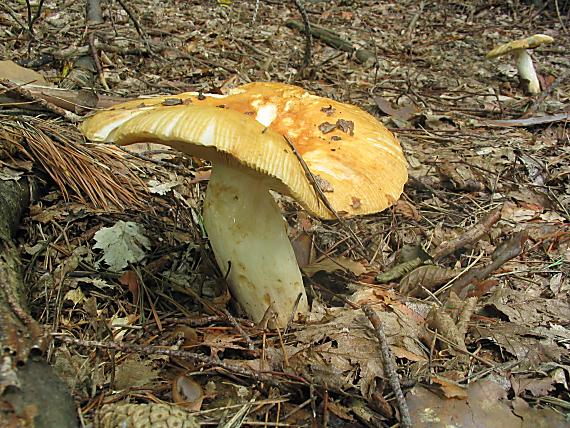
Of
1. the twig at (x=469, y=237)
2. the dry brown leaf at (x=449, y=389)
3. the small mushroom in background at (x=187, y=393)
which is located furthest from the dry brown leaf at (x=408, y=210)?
the small mushroom in background at (x=187, y=393)

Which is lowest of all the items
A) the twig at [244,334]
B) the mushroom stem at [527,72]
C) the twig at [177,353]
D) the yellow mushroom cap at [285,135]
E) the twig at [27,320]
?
the mushroom stem at [527,72]

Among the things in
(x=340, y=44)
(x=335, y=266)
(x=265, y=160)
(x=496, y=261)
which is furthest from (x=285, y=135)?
(x=340, y=44)

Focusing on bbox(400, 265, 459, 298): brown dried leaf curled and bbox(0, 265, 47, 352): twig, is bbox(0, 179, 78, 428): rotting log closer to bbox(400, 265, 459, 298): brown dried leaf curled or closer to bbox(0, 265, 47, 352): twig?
bbox(0, 265, 47, 352): twig

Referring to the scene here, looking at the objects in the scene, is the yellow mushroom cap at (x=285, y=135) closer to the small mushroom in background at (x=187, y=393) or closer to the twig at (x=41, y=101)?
the small mushroom in background at (x=187, y=393)

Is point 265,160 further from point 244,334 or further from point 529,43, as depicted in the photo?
point 529,43

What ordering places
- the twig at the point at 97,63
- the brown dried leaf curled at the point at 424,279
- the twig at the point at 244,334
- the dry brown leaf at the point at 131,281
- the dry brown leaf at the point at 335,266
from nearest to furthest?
the twig at the point at 244,334
the dry brown leaf at the point at 131,281
the brown dried leaf curled at the point at 424,279
the dry brown leaf at the point at 335,266
the twig at the point at 97,63

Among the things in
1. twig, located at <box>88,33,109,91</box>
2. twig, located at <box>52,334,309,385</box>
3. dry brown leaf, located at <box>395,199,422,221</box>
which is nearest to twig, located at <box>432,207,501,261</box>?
dry brown leaf, located at <box>395,199,422,221</box>
